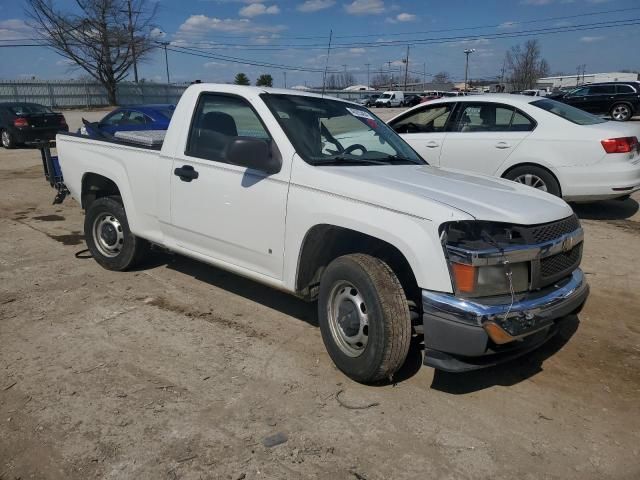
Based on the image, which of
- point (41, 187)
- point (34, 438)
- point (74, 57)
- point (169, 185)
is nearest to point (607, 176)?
point (169, 185)

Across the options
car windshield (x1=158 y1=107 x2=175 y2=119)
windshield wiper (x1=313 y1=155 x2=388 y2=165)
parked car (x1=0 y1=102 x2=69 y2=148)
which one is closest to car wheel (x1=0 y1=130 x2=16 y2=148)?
parked car (x1=0 y1=102 x2=69 y2=148)

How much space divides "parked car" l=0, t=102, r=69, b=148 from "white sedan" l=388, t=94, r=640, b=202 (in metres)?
14.6

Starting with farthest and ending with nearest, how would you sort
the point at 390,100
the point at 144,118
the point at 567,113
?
the point at 390,100 → the point at 144,118 → the point at 567,113

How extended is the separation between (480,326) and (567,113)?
5.96m

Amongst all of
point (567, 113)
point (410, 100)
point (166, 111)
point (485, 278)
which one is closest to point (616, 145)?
point (567, 113)

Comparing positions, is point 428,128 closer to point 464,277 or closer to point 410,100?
point 464,277

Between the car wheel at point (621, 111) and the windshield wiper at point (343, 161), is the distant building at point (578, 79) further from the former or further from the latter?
the windshield wiper at point (343, 161)

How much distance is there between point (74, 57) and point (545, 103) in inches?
1965

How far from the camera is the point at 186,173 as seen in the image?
443 centimetres

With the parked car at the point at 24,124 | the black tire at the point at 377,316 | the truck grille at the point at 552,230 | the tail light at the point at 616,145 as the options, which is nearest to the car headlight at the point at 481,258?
the truck grille at the point at 552,230

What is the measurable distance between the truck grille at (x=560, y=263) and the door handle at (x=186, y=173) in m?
2.68

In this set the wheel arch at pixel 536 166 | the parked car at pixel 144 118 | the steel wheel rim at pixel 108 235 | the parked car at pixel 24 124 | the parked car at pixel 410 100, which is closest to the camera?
the steel wheel rim at pixel 108 235

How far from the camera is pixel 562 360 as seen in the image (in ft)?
12.8

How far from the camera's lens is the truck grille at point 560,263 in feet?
10.6
